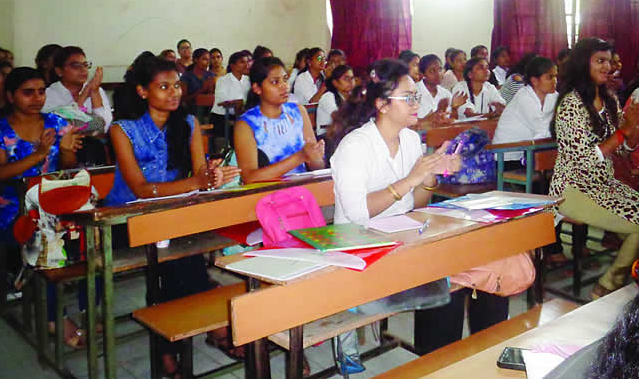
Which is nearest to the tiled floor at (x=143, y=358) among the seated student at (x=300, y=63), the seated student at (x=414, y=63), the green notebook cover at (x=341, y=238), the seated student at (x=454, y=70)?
the green notebook cover at (x=341, y=238)

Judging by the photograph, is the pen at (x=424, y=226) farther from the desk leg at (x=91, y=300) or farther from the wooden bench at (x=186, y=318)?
the desk leg at (x=91, y=300)

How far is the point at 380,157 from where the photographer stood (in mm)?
2324

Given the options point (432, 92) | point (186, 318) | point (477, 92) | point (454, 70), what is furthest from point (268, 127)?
point (454, 70)

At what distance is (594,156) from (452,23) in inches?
273

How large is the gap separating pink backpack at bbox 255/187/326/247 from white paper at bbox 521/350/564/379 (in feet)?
2.80

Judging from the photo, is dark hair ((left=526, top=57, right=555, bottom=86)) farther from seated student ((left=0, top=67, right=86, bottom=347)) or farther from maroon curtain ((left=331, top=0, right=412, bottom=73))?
maroon curtain ((left=331, top=0, right=412, bottom=73))

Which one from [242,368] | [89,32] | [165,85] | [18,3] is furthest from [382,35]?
[242,368]

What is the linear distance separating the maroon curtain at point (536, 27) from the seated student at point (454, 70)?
111cm

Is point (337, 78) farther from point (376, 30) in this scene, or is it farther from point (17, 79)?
point (376, 30)

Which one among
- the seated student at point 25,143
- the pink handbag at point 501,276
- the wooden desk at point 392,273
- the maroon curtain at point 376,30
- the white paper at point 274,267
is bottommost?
the pink handbag at point 501,276

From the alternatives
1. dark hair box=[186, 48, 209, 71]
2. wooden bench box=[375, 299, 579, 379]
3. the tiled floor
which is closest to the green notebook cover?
wooden bench box=[375, 299, 579, 379]

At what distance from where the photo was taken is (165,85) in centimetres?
272

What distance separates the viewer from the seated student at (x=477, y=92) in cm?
550

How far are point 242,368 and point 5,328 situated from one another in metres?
1.32
